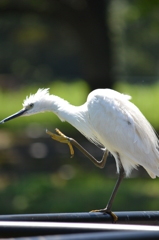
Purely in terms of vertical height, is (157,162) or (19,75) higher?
(157,162)

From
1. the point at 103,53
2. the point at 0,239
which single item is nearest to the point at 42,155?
the point at 103,53

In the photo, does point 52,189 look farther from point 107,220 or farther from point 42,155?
point 107,220

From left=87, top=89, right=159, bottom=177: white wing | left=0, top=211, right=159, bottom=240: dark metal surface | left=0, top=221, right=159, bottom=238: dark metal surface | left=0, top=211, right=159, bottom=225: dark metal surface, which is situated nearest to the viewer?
left=0, top=211, right=159, bottom=240: dark metal surface

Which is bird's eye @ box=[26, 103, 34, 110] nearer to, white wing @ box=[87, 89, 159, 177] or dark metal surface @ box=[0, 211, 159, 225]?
white wing @ box=[87, 89, 159, 177]

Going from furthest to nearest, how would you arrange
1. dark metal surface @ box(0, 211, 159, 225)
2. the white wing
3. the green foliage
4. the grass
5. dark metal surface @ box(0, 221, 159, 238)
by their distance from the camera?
the green foliage < the grass < the white wing < dark metal surface @ box(0, 211, 159, 225) < dark metal surface @ box(0, 221, 159, 238)

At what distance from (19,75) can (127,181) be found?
13264 mm

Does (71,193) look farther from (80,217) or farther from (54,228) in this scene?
(54,228)

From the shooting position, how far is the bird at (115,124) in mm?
4062

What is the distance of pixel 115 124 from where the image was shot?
13.6 feet

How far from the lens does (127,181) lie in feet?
30.2

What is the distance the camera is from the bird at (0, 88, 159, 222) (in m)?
4.06

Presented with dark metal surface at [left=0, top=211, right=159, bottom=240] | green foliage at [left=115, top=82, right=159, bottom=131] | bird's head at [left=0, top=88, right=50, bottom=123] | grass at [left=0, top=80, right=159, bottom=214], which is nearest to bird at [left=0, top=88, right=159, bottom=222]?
bird's head at [left=0, top=88, right=50, bottom=123]

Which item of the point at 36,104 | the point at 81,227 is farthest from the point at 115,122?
the point at 81,227

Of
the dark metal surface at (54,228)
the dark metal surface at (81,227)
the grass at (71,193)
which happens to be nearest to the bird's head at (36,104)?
the dark metal surface at (81,227)
